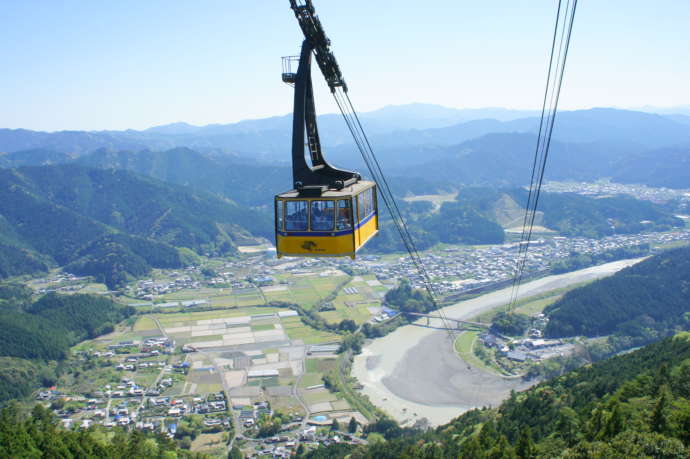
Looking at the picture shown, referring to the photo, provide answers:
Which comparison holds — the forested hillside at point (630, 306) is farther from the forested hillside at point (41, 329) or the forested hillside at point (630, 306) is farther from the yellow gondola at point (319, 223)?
the yellow gondola at point (319, 223)

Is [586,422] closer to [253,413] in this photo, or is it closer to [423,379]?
[253,413]

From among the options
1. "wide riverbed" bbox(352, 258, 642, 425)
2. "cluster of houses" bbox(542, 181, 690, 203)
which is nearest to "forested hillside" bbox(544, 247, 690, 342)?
"wide riverbed" bbox(352, 258, 642, 425)

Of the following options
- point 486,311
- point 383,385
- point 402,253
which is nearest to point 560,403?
point 383,385

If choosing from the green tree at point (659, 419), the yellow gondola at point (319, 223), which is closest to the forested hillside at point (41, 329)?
the yellow gondola at point (319, 223)

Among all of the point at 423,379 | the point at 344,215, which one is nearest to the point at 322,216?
the point at 344,215

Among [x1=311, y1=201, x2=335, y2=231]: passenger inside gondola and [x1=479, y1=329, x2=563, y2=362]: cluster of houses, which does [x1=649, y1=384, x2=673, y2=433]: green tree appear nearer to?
[x1=311, y1=201, x2=335, y2=231]: passenger inside gondola
